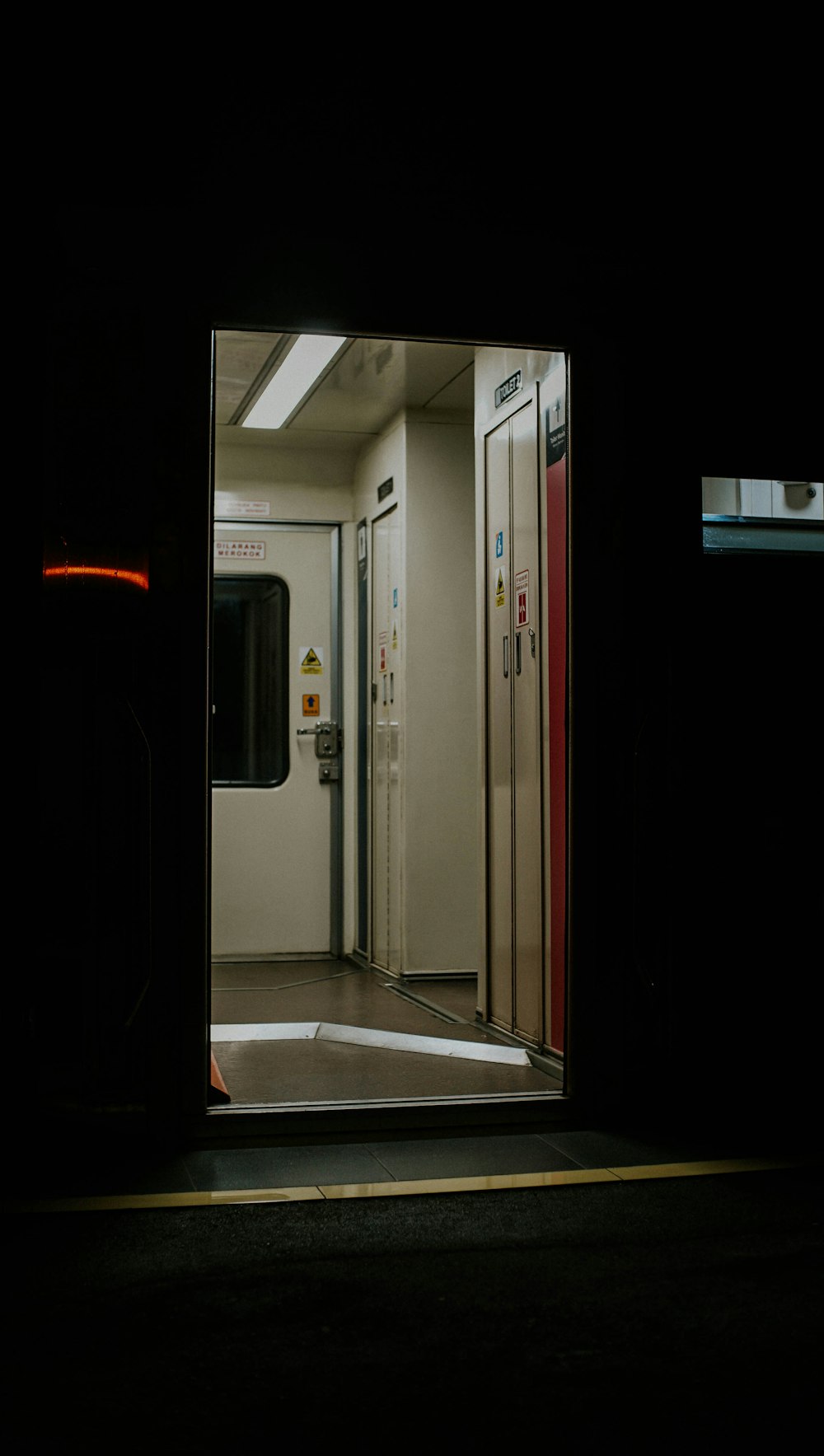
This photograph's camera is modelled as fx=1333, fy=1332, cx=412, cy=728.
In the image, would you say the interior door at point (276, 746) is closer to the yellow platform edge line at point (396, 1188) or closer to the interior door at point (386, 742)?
the interior door at point (386, 742)

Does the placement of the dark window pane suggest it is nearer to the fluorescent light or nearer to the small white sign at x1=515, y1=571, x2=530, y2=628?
the fluorescent light

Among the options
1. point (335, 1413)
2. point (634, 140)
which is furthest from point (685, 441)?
point (335, 1413)

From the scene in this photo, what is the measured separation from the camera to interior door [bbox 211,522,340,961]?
7734mm

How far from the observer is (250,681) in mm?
7887

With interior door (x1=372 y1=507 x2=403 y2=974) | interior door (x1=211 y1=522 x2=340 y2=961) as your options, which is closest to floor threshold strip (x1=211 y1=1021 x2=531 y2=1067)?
interior door (x1=372 y1=507 x2=403 y2=974)

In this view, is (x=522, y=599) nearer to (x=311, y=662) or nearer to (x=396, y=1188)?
(x=396, y=1188)

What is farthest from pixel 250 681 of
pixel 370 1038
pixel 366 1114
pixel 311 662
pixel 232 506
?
pixel 366 1114

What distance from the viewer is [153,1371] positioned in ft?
7.97

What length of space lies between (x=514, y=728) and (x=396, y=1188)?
2.31 meters

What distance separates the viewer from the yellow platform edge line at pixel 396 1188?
3.38m

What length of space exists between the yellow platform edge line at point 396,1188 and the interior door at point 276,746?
13.8 feet

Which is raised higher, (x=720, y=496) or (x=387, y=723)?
(x=720, y=496)

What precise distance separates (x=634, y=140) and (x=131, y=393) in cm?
180

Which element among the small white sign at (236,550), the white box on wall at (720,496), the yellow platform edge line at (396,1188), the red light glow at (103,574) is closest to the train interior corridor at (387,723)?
the small white sign at (236,550)
